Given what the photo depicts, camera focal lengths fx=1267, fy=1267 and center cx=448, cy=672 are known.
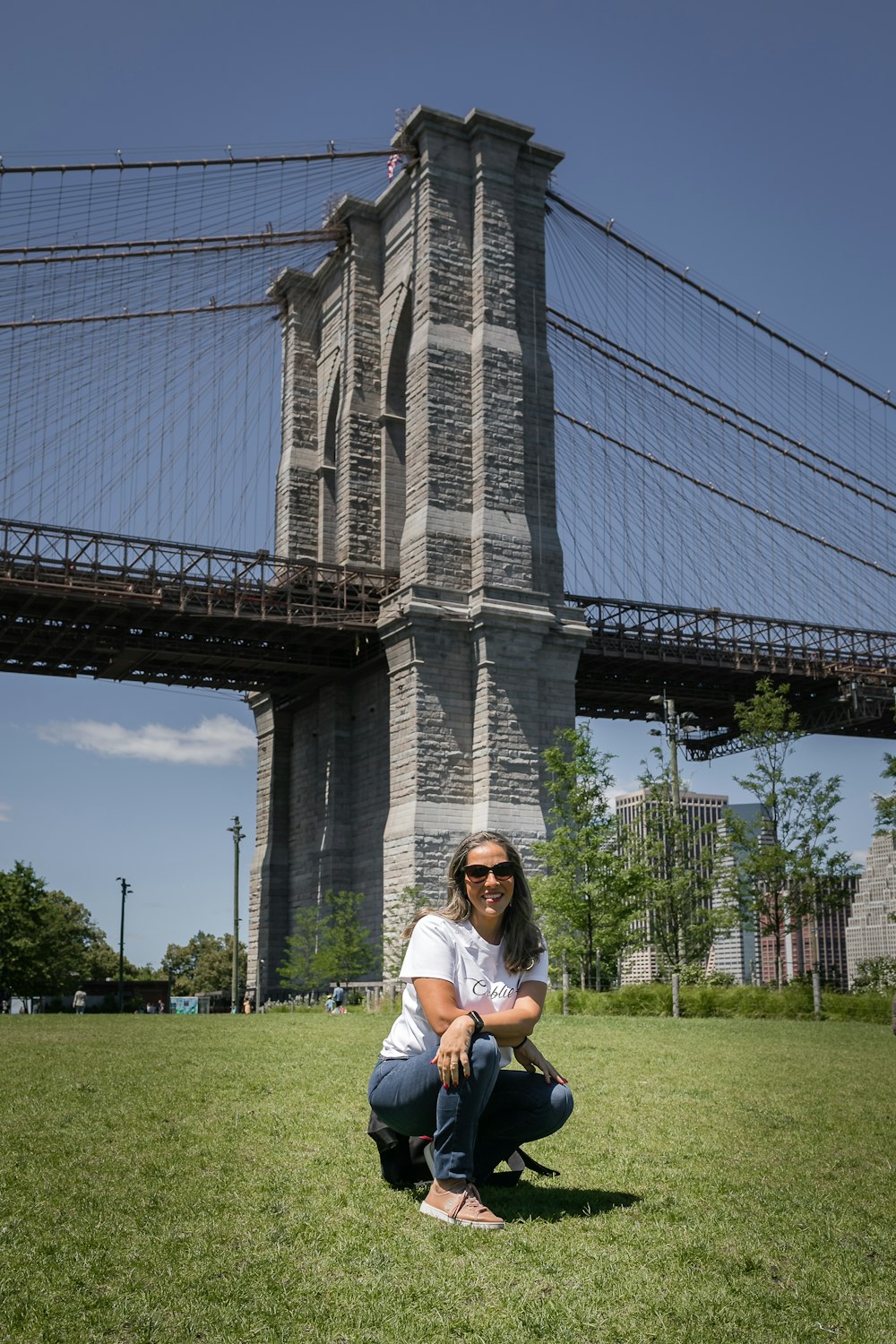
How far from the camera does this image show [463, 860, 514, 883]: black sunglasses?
211 inches

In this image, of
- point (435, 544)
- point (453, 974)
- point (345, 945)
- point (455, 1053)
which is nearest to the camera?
point (455, 1053)

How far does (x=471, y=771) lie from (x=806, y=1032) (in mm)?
17014

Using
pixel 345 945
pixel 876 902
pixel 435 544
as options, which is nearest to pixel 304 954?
pixel 345 945

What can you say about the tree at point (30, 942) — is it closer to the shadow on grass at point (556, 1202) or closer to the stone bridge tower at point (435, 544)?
the stone bridge tower at point (435, 544)

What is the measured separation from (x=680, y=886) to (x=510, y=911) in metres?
26.1

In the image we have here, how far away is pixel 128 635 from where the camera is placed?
128 ft

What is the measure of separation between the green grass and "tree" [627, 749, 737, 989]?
71.7 feet

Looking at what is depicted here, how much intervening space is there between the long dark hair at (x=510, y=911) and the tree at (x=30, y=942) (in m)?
54.9

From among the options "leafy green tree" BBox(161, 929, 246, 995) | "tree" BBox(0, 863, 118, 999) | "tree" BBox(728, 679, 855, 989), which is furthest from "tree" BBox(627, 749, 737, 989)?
"leafy green tree" BBox(161, 929, 246, 995)

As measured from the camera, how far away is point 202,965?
106 meters

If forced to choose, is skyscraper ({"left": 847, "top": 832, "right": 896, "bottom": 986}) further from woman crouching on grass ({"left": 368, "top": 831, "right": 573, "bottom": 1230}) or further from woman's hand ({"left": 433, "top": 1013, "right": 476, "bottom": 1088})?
woman's hand ({"left": 433, "top": 1013, "right": 476, "bottom": 1088})

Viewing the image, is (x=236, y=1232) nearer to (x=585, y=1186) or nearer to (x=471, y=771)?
(x=585, y=1186)

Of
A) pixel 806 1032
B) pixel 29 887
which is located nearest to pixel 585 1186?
pixel 806 1032

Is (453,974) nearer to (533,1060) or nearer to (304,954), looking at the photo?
(533,1060)
